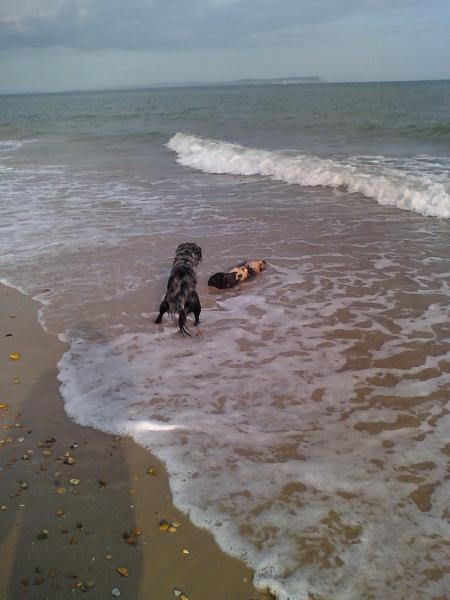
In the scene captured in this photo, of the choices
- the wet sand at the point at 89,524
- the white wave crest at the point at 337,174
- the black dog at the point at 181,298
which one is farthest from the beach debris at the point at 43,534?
the white wave crest at the point at 337,174

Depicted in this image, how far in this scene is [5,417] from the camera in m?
4.48

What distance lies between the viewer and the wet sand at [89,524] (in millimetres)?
2902

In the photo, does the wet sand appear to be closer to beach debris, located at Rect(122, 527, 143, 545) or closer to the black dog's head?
beach debris, located at Rect(122, 527, 143, 545)

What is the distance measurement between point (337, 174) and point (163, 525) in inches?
515

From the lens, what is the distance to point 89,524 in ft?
10.9

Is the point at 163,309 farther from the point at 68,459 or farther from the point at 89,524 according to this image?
the point at 89,524

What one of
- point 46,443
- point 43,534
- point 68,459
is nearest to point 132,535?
point 43,534

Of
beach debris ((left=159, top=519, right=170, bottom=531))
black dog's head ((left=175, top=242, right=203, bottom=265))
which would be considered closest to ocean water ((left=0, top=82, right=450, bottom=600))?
beach debris ((left=159, top=519, right=170, bottom=531))

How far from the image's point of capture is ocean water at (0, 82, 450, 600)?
3252 mm

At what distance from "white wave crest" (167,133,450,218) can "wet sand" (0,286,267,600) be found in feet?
31.7

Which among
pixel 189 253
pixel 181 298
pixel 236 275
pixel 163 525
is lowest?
pixel 163 525

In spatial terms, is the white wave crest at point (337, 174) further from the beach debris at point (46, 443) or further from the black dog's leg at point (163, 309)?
the beach debris at point (46, 443)

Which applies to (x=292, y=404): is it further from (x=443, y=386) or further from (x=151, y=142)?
(x=151, y=142)

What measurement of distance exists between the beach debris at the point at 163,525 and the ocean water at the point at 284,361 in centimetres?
20
